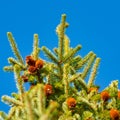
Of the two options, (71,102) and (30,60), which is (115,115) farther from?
(30,60)

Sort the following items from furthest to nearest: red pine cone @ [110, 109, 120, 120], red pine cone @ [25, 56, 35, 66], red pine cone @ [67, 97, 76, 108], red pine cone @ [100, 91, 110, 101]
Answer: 1. red pine cone @ [25, 56, 35, 66]
2. red pine cone @ [100, 91, 110, 101]
3. red pine cone @ [67, 97, 76, 108]
4. red pine cone @ [110, 109, 120, 120]

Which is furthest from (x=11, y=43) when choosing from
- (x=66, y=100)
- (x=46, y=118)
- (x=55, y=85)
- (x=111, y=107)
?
(x=46, y=118)

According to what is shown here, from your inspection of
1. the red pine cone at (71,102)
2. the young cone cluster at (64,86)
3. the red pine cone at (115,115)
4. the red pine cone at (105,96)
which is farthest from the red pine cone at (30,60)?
the red pine cone at (115,115)

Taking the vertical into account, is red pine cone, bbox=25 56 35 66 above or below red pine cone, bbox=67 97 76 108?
above

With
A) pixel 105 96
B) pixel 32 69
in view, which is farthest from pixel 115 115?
pixel 32 69

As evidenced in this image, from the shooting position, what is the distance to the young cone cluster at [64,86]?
7031 mm

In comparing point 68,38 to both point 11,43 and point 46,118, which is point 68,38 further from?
point 46,118

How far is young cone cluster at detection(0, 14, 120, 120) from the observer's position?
7.03 metres

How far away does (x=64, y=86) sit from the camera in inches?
304

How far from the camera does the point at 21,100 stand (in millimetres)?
7055

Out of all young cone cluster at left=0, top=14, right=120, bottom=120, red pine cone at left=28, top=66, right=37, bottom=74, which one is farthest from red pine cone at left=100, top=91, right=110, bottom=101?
red pine cone at left=28, top=66, right=37, bottom=74

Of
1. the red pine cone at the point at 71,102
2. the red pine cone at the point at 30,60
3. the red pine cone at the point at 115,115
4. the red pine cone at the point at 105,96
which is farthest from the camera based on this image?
the red pine cone at the point at 30,60

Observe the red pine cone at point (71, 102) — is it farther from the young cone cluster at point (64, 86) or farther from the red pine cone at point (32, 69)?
the red pine cone at point (32, 69)

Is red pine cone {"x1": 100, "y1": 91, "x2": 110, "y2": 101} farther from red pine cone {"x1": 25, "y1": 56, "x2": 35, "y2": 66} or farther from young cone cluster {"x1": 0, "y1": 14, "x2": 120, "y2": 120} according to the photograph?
red pine cone {"x1": 25, "y1": 56, "x2": 35, "y2": 66}
